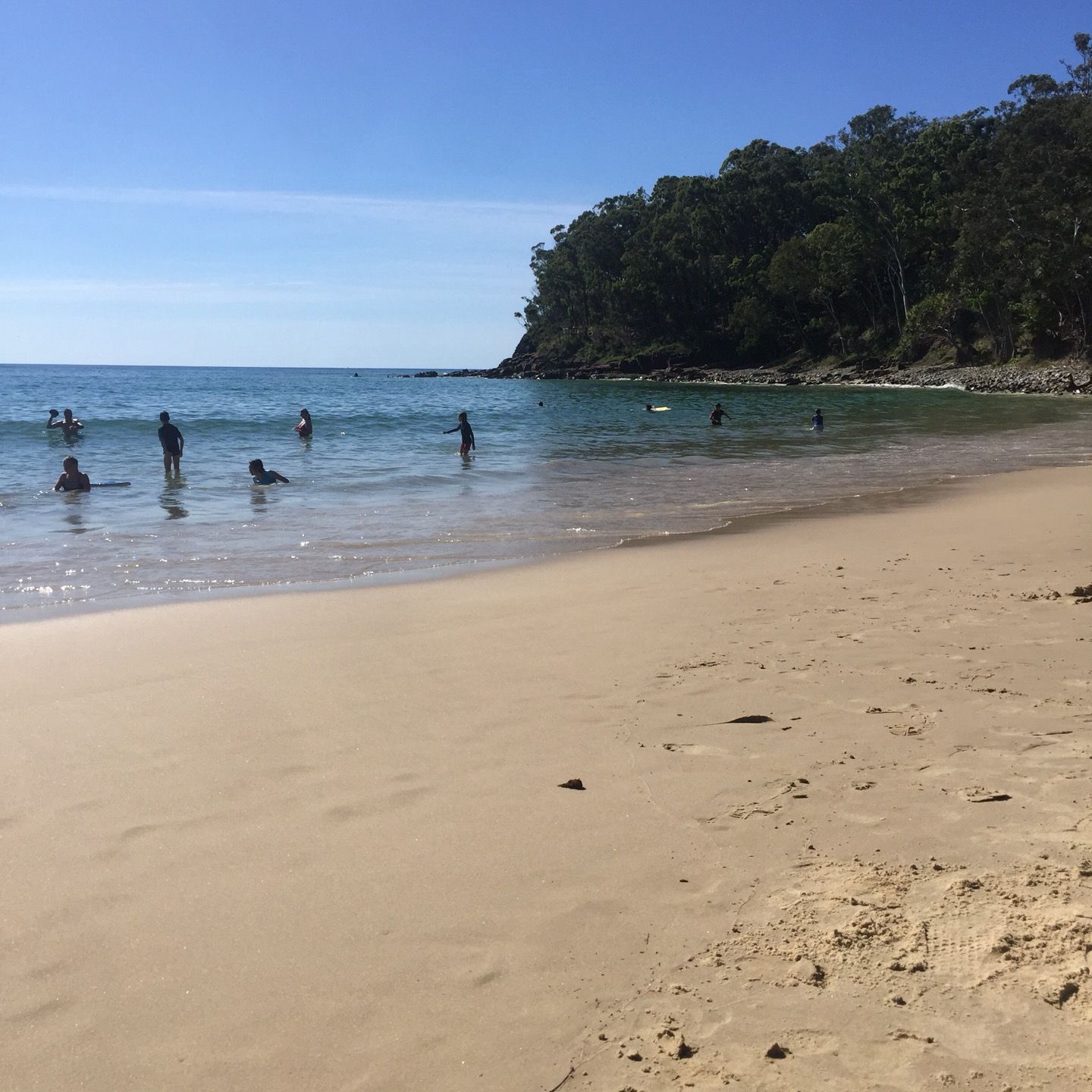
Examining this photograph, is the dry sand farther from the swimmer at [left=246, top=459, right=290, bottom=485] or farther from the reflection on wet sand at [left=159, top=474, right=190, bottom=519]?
the swimmer at [left=246, top=459, right=290, bottom=485]

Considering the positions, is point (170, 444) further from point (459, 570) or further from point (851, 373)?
point (851, 373)

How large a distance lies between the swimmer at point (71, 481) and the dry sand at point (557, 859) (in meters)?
11.4

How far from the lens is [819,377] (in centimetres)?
6894

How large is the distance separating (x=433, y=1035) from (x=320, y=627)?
4.77 metres

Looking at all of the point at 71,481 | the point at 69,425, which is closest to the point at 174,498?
the point at 71,481

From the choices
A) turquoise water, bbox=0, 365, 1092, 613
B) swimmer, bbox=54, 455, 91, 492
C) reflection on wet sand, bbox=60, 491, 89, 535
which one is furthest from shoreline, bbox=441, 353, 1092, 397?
reflection on wet sand, bbox=60, 491, 89, 535

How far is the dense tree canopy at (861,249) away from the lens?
49875mm

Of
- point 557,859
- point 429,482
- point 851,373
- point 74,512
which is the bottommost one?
point 557,859

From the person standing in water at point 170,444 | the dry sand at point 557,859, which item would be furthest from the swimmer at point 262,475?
the dry sand at point 557,859

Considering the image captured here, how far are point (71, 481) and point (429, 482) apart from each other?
6.41 metres

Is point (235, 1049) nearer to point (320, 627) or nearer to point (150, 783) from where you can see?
point (150, 783)

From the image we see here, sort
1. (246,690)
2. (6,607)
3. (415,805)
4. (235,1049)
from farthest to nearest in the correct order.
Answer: (6,607) → (246,690) → (415,805) → (235,1049)

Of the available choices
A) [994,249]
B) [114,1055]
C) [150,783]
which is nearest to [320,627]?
[150,783]

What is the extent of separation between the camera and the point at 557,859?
3.43 meters
